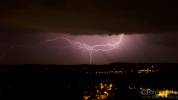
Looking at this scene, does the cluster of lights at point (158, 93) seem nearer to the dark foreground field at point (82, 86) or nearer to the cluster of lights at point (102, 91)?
the dark foreground field at point (82, 86)

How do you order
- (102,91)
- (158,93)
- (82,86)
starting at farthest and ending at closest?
(82,86)
(102,91)
(158,93)

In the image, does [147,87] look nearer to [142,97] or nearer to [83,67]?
[142,97]

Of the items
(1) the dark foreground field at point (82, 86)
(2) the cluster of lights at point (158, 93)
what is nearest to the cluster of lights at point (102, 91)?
(1) the dark foreground field at point (82, 86)

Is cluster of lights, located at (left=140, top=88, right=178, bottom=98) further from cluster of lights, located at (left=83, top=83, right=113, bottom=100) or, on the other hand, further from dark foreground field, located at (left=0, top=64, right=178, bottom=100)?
cluster of lights, located at (left=83, top=83, right=113, bottom=100)

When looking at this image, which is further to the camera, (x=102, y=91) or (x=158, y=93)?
(x=102, y=91)

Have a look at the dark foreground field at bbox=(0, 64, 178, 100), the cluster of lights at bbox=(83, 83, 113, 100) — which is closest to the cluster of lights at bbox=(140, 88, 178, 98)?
the dark foreground field at bbox=(0, 64, 178, 100)

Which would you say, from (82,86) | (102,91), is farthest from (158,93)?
(82,86)

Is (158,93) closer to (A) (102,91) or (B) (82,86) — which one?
(A) (102,91)

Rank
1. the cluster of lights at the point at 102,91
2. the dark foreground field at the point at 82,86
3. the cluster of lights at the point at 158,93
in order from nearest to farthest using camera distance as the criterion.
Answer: the cluster of lights at the point at 158,93
the cluster of lights at the point at 102,91
the dark foreground field at the point at 82,86

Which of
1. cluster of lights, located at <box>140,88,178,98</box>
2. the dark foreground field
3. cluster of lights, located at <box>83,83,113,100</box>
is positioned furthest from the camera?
the dark foreground field

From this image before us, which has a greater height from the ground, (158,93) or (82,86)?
(82,86)

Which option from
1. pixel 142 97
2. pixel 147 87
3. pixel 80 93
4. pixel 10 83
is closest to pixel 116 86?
pixel 147 87
